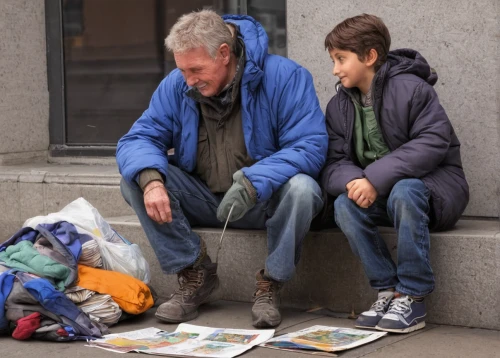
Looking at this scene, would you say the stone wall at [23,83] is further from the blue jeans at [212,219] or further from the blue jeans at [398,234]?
the blue jeans at [398,234]

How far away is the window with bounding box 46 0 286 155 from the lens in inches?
268

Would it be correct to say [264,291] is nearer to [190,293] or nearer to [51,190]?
[190,293]

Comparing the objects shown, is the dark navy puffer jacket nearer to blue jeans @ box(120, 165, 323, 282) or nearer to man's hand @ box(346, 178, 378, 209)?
man's hand @ box(346, 178, 378, 209)

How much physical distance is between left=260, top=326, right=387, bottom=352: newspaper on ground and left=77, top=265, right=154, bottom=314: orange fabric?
0.79m

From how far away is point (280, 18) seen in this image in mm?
6078

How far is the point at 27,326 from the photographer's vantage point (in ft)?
13.7

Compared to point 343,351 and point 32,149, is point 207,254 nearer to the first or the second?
point 343,351

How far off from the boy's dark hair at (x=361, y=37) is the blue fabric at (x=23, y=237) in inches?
65.9

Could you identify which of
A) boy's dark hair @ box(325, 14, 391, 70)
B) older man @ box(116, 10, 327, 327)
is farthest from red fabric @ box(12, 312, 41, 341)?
boy's dark hair @ box(325, 14, 391, 70)

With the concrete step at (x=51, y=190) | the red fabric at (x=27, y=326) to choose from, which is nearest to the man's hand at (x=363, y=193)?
the red fabric at (x=27, y=326)

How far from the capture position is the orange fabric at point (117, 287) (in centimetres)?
445

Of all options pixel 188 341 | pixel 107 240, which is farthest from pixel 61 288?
pixel 188 341

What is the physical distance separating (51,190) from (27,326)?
7.15ft

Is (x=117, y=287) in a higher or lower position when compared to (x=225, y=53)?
lower
